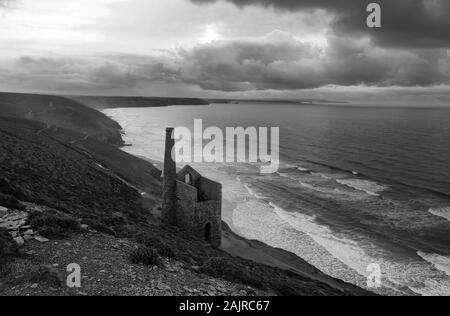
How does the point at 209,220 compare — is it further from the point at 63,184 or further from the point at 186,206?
the point at 63,184

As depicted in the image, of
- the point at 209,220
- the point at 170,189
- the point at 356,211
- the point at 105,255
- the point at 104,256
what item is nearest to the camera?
the point at 104,256

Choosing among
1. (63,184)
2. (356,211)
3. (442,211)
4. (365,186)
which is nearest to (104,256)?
(63,184)

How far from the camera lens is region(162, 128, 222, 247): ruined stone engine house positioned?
84.7 feet

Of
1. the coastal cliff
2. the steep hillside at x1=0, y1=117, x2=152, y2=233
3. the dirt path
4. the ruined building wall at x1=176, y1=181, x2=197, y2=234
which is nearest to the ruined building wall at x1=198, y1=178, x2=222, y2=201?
the ruined building wall at x1=176, y1=181, x2=197, y2=234

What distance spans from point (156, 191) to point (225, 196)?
336 inches

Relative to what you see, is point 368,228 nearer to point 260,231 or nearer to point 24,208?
point 260,231

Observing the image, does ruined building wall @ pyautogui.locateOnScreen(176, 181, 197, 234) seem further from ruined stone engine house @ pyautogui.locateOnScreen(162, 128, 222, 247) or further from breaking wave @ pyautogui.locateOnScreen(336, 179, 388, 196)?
breaking wave @ pyautogui.locateOnScreen(336, 179, 388, 196)

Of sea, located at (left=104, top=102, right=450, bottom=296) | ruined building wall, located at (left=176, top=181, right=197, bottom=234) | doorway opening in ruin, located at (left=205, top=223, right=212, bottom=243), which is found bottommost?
sea, located at (left=104, top=102, right=450, bottom=296)

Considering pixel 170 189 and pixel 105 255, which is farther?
pixel 170 189

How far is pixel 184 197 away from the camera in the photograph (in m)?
26.5

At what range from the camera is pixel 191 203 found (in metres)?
25.9

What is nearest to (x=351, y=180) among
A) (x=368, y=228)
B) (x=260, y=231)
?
(x=368, y=228)

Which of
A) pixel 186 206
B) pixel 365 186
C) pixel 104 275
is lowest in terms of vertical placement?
pixel 365 186

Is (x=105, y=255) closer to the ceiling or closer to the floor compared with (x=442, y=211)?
closer to the ceiling
